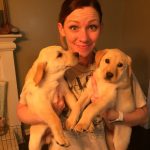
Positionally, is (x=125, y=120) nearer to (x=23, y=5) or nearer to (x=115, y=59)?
(x=115, y=59)

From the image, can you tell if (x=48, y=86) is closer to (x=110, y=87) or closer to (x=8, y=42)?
(x=110, y=87)

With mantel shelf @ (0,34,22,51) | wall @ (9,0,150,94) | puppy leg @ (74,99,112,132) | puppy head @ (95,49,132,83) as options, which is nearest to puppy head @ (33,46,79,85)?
puppy head @ (95,49,132,83)

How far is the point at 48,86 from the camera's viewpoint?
3.77 ft

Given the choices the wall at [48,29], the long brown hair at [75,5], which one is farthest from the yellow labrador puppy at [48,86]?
the wall at [48,29]

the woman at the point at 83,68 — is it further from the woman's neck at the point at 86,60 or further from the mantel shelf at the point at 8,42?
the mantel shelf at the point at 8,42

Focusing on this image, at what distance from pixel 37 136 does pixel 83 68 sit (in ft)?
1.52

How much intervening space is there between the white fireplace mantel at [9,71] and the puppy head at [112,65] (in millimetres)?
1587

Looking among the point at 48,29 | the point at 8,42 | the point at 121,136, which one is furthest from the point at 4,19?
the point at 121,136

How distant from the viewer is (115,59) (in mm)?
1191

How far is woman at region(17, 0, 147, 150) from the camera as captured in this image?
1.15 m

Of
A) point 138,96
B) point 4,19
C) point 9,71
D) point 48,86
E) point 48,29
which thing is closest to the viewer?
point 48,86

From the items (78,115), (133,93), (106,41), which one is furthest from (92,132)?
(106,41)

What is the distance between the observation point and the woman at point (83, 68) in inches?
45.4

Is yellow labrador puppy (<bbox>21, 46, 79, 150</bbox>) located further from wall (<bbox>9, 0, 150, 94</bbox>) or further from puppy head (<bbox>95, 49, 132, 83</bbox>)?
wall (<bbox>9, 0, 150, 94</bbox>)
